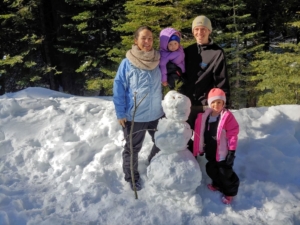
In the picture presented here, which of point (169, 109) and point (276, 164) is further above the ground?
point (169, 109)

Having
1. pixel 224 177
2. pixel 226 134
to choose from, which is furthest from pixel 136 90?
pixel 224 177

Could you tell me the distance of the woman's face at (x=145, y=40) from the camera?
10.8 ft

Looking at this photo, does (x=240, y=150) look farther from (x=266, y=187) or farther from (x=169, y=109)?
(x=169, y=109)

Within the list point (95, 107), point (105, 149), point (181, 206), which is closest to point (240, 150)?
point (181, 206)

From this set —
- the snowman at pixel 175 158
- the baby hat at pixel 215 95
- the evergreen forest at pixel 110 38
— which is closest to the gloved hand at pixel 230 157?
the snowman at pixel 175 158

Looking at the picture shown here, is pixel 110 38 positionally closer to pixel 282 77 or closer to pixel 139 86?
pixel 282 77

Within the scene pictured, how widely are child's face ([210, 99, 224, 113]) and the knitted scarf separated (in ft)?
2.65

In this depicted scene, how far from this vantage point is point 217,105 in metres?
3.39

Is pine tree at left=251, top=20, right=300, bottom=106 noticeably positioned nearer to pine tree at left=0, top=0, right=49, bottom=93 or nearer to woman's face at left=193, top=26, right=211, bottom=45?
woman's face at left=193, top=26, right=211, bottom=45

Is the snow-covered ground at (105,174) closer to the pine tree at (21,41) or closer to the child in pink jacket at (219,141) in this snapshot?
the child in pink jacket at (219,141)

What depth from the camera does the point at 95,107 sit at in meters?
5.53

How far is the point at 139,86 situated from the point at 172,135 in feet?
2.27

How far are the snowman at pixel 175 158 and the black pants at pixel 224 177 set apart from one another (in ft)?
0.92

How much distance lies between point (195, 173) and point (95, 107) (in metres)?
2.82
